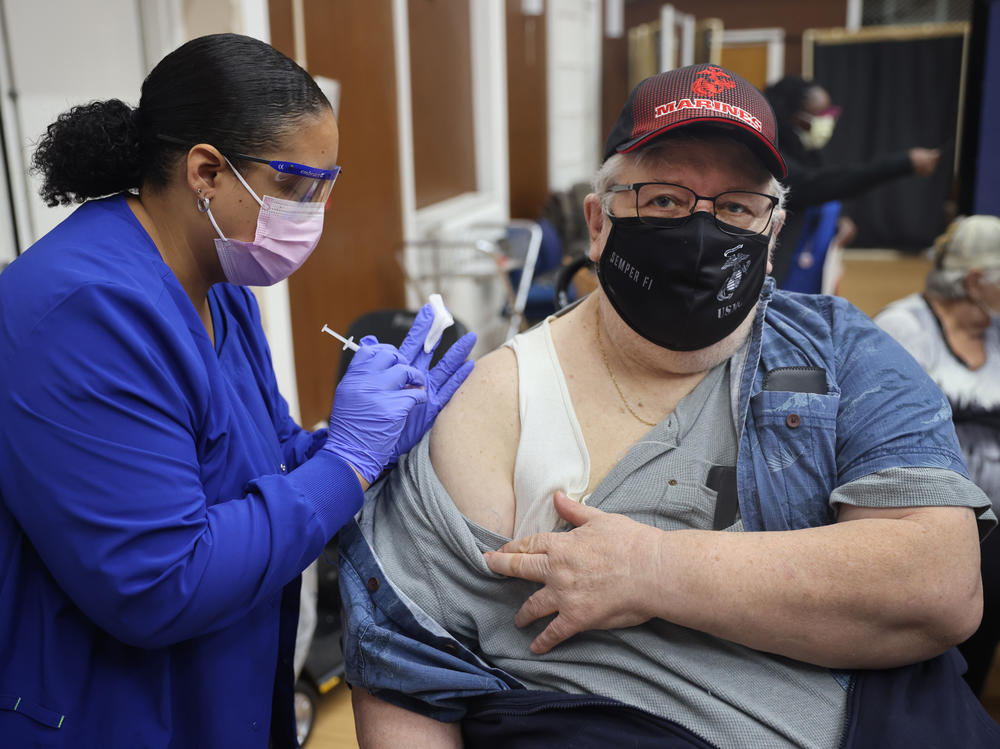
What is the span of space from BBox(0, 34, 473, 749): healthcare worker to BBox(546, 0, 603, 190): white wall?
6.70 meters

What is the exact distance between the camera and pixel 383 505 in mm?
1339

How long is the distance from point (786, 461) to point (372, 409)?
24.2 inches

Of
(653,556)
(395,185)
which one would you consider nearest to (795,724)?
(653,556)

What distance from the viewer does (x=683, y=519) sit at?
1232 millimetres

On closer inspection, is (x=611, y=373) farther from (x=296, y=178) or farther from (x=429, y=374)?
(x=296, y=178)

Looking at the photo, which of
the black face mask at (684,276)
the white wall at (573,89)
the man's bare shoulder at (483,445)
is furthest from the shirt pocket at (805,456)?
the white wall at (573,89)

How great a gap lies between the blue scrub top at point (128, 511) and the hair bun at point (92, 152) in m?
0.05

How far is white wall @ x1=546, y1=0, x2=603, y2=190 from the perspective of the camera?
27.2 ft

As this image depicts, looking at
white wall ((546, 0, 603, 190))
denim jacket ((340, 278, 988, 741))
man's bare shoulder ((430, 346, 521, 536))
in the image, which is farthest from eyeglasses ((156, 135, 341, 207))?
white wall ((546, 0, 603, 190))

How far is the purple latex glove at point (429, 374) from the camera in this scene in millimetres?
1354

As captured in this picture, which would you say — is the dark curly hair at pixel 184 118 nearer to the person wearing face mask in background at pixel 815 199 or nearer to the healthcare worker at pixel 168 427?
the healthcare worker at pixel 168 427

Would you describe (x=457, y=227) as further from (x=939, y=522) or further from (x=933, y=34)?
(x=933, y=34)

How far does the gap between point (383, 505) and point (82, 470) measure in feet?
1.59

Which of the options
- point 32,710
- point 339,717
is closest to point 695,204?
point 32,710
